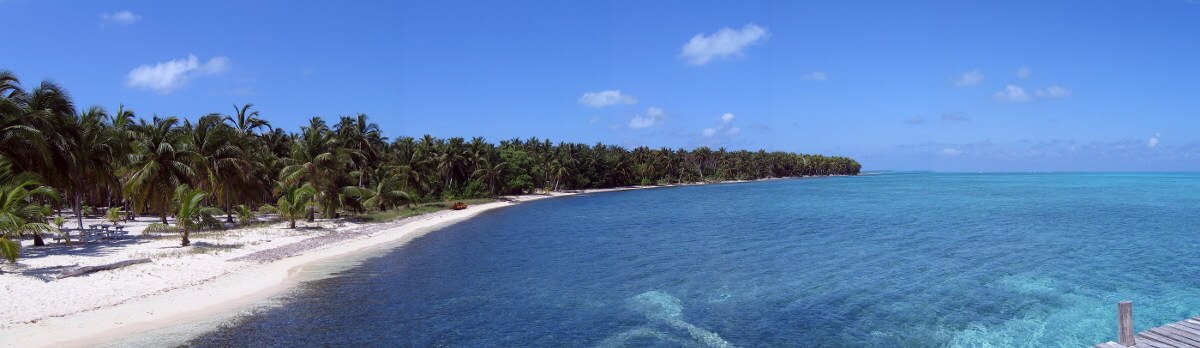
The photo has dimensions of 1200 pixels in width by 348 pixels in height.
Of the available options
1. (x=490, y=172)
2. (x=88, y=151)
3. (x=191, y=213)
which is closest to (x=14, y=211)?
(x=191, y=213)

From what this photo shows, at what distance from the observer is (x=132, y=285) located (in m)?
21.9

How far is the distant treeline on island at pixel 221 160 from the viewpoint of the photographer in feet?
95.8

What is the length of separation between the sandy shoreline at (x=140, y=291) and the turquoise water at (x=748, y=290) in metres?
2.16

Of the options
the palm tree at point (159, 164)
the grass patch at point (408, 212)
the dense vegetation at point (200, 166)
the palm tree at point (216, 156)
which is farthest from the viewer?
the grass patch at point (408, 212)

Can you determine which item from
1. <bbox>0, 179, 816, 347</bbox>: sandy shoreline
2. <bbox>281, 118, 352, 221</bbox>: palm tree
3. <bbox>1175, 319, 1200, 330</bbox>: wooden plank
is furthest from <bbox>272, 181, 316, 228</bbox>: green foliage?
<bbox>1175, 319, 1200, 330</bbox>: wooden plank

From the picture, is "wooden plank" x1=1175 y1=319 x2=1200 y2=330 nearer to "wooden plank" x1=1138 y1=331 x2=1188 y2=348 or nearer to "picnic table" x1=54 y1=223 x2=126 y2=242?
"wooden plank" x1=1138 y1=331 x2=1188 y2=348

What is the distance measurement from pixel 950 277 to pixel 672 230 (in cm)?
2343

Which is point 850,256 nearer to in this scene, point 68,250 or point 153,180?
point 68,250

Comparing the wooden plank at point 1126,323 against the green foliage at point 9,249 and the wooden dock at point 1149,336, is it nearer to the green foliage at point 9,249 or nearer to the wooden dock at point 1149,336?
the wooden dock at point 1149,336

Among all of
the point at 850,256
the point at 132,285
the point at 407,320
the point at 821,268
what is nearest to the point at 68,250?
the point at 132,285

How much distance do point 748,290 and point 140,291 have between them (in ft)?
72.0

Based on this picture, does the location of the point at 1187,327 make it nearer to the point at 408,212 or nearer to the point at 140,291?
the point at 140,291

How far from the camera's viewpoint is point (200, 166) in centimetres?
4153

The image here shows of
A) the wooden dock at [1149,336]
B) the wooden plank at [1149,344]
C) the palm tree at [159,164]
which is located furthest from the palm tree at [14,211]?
the wooden plank at [1149,344]
